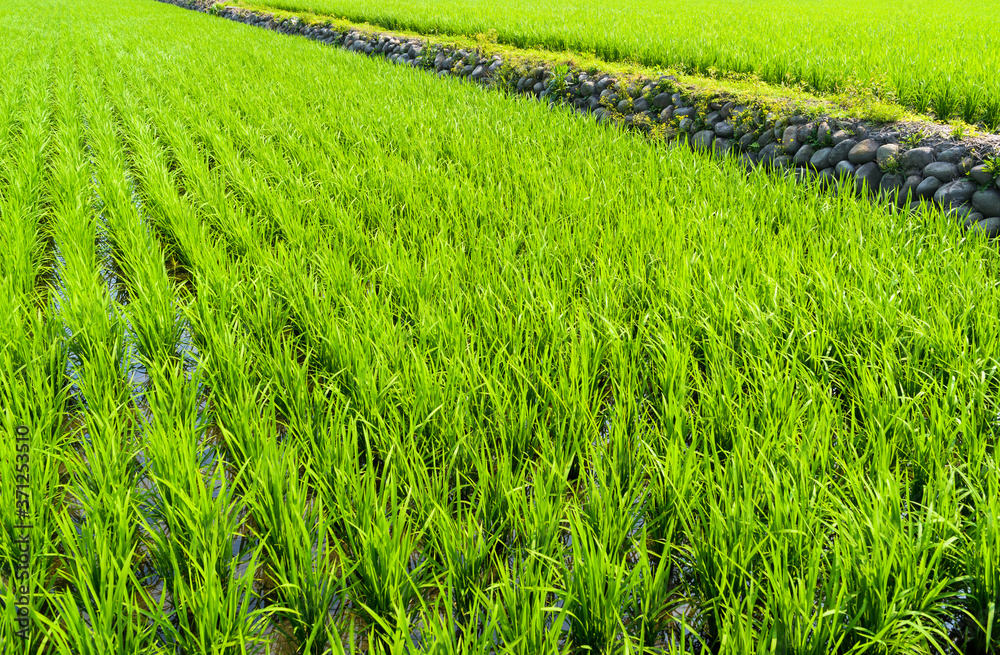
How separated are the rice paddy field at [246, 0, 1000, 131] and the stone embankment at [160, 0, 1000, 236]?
48 centimetres

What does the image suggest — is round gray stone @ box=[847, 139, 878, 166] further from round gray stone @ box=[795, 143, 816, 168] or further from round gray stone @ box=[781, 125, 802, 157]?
round gray stone @ box=[781, 125, 802, 157]

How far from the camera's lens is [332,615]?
1.28 m

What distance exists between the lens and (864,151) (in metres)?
3.56

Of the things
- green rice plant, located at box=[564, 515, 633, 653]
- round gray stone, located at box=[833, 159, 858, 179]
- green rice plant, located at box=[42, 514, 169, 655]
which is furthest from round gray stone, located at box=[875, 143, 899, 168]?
green rice plant, located at box=[42, 514, 169, 655]

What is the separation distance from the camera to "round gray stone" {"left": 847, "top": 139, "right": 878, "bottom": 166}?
3.55 m

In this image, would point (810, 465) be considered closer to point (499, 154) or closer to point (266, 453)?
point (266, 453)

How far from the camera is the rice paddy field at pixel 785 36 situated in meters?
4.03

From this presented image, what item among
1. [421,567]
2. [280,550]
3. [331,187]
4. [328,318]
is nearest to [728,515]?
[421,567]

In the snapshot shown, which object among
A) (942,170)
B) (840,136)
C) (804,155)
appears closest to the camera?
(942,170)

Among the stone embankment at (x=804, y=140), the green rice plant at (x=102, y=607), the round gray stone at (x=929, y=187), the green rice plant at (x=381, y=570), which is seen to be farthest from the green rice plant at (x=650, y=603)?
the round gray stone at (x=929, y=187)

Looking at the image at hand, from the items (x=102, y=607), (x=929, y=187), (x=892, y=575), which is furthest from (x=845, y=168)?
(x=102, y=607)

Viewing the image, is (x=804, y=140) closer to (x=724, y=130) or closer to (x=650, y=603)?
(x=724, y=130)

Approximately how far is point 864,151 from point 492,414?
295 cm

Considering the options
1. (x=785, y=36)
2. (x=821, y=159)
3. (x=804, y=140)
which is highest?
(x=785, y=36)
